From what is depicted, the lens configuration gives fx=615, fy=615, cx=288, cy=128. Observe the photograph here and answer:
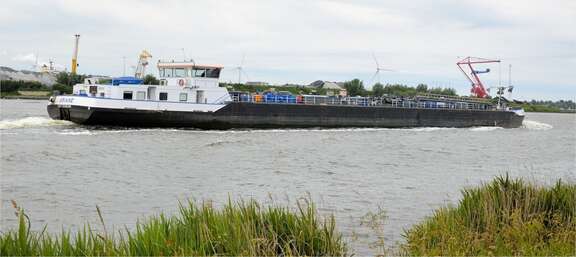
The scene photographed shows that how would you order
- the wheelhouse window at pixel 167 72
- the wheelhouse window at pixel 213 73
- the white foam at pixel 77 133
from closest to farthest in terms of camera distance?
the white foam at pixel 77 133
the wheelhouse window at pixel 167 72
the wheelhouse window at pixel 213 73

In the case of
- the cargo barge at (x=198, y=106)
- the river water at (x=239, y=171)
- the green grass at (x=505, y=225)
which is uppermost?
the cargo barge at (x=198, y=106)

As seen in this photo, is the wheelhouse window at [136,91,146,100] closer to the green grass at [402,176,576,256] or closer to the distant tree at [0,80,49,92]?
the green grass at [402,176,576,256]

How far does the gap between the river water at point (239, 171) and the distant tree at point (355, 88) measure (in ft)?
236

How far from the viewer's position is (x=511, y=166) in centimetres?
2727

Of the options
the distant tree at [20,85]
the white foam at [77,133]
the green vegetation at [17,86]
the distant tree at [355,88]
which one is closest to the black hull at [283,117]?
the white foam at [77,133]

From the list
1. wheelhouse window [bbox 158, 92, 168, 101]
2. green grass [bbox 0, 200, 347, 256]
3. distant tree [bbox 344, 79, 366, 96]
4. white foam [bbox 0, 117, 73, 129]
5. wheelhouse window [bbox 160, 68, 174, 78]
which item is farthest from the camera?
distant tree [bbox 344, 79, 366, 96]

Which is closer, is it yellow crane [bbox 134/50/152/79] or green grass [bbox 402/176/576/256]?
green grass [bbox 402/176/576/256]

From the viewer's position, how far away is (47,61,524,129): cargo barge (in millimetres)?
38812

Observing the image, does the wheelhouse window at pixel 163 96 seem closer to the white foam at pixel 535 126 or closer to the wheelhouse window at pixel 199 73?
the wheelhouse window at pixel 199 73

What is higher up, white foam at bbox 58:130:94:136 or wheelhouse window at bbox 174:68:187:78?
wheelhouse window at bbox 174:68:187:78

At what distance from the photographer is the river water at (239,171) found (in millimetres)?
15250

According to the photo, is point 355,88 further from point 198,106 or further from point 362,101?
point 198,106

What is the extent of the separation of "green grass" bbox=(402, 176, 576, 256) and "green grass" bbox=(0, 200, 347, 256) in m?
1.53

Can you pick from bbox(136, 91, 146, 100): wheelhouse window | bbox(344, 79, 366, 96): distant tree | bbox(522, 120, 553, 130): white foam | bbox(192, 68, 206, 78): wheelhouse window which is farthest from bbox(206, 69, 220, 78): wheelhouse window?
bbox(344, 79, 366, 96): distant tree
